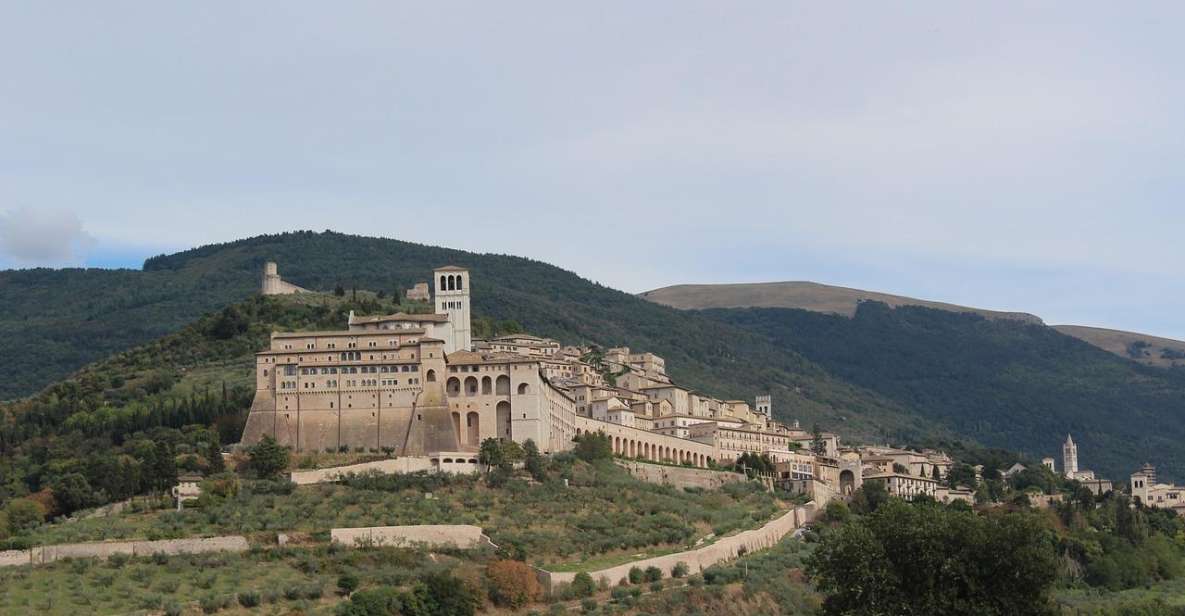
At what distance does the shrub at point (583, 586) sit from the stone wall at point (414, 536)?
16.1ft

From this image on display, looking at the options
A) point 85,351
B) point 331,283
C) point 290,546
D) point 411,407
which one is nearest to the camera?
point 290,546

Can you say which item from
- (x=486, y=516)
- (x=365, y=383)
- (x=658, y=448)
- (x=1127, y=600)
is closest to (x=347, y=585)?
(x=486, y=516)

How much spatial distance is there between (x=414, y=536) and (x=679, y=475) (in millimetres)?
23194

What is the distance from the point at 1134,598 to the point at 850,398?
104899 mm

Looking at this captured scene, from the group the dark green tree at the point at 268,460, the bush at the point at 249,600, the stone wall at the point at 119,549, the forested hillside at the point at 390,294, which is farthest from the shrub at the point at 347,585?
the forested hillside at the point at 390,294

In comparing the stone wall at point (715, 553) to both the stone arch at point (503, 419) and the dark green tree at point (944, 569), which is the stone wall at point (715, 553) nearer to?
the dark green tree at point (944, 569)

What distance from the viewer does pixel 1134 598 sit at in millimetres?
80812

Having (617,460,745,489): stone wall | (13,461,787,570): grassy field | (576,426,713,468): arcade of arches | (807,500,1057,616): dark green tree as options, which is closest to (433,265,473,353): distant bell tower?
(576,426,713,468): arcade of arches

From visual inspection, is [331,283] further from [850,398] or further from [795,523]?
[795,523]

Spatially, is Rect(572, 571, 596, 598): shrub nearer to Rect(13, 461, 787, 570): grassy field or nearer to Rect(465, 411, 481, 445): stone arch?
Rect(13, 461, 787, 570): grassy field

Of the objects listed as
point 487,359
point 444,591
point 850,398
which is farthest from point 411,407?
point 850,398

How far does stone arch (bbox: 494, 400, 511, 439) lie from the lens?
279 ft

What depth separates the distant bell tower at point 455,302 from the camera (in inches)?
3834

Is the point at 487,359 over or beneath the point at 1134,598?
over
